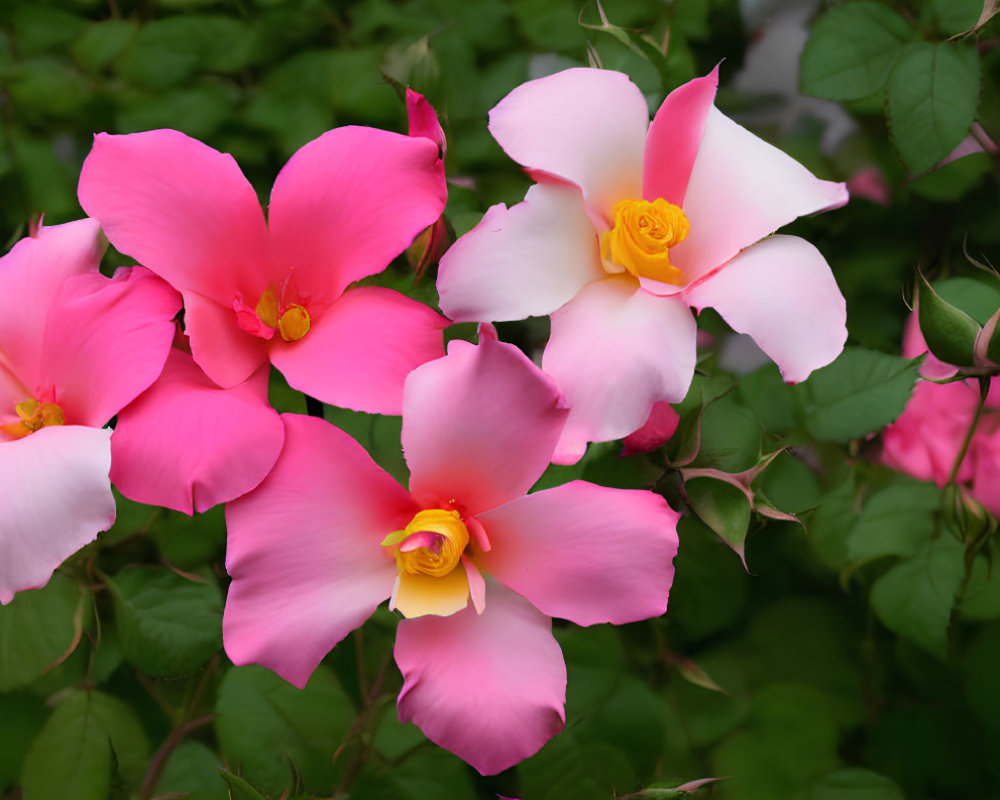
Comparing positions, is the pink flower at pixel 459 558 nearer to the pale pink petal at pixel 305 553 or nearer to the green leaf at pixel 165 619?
the pale pink petal at pixel 305 553

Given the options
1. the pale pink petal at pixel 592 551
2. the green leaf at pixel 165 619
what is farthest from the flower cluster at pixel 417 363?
the green leaf at pixel 165 619

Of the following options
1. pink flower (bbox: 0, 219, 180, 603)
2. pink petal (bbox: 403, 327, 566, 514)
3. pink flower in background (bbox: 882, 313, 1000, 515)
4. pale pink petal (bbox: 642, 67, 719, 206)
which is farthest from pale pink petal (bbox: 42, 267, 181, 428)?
pink flower in background (bbox: 882, 313, 1000, 515)

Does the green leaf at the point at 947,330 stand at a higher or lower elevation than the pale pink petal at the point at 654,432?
higher

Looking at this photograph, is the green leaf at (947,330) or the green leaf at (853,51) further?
the green leaf at (853,51)

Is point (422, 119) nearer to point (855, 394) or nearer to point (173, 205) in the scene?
point (173, 205)

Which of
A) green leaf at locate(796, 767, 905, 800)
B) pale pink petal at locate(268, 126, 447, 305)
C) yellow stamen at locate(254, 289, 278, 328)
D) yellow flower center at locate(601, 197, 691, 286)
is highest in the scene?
pale pink petal at locate(268, 126, 447, 305)

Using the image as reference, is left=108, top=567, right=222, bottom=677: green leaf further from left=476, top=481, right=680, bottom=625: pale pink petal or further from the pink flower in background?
the pink flower in background
